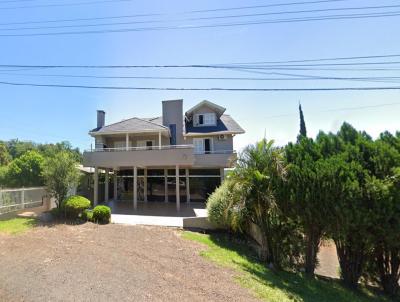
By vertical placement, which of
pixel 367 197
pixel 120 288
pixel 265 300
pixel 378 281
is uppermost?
pixel 367 197

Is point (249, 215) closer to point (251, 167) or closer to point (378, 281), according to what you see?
point (251, 167)

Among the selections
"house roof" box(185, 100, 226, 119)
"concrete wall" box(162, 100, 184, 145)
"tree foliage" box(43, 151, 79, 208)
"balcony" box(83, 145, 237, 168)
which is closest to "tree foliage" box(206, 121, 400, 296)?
"balcony" box(83, 145, 237, 168)

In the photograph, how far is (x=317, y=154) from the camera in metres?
9.19

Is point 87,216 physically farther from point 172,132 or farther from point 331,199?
point 331,199

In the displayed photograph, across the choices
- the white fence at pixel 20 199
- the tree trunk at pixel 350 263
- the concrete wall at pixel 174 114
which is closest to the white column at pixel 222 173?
the concrete wall at pixel 174 114

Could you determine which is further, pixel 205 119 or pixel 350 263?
pixel 205 119

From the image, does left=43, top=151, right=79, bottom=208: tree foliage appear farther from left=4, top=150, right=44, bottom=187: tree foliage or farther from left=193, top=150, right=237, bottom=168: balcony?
left=4, top=150, right=44, bottom=187: tree foliage

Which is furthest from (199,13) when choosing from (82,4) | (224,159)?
(224,159)

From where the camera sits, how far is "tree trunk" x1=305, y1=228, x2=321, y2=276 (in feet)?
30.8

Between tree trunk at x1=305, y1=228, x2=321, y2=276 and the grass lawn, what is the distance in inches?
Answer: 20.8

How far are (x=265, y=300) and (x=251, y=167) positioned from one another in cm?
493

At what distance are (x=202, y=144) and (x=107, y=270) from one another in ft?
55.1

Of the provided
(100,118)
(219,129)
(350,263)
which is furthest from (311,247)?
(100,118)

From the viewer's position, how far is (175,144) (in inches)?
901
